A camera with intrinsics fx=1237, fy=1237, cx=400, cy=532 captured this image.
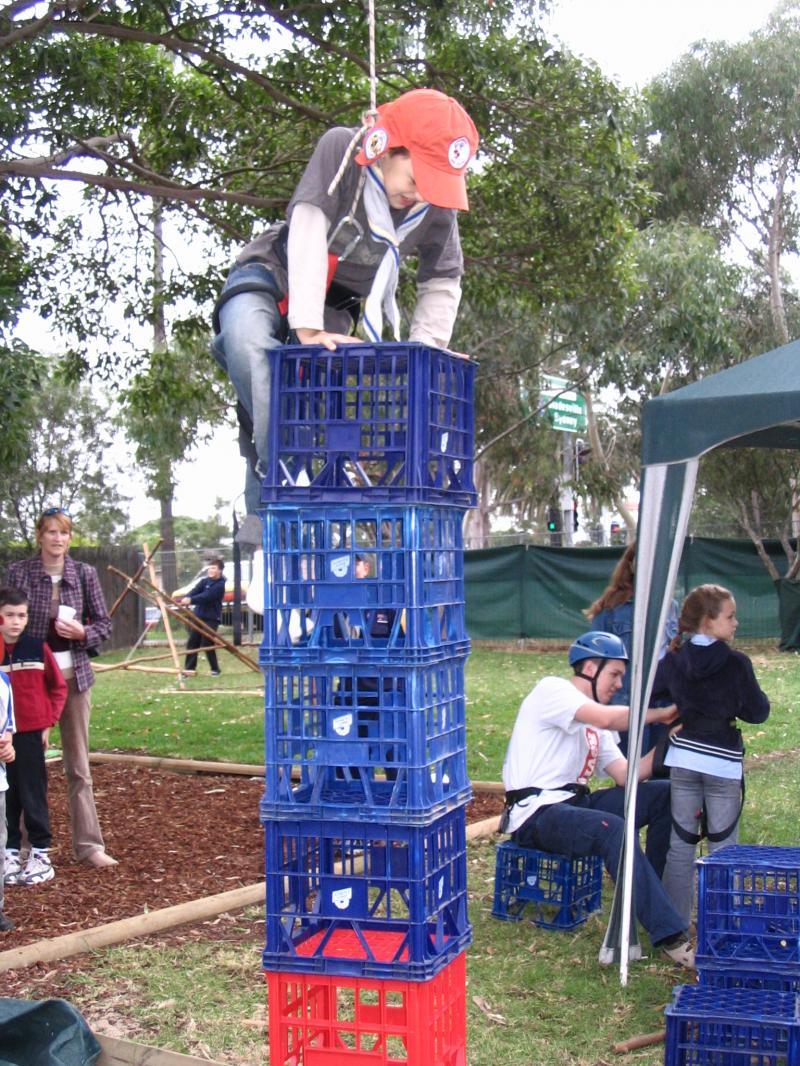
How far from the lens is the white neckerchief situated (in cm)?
377

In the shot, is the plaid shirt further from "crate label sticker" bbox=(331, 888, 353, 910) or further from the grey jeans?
"crate label sticker" bbox=(331, 888, 353, 910)

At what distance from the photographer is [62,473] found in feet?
105

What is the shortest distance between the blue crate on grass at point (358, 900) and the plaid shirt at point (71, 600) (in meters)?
3.42

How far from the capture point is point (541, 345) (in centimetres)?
2384

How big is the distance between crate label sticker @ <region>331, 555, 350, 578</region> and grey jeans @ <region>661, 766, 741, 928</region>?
2.56m

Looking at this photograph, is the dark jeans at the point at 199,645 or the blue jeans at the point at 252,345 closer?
the blue jeans at the point at 252,345

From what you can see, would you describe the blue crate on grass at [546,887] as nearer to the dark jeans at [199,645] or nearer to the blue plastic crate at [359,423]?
the blue plastic crate at [359,423]

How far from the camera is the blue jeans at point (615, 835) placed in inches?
202

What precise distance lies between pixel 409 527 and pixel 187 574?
2672cm

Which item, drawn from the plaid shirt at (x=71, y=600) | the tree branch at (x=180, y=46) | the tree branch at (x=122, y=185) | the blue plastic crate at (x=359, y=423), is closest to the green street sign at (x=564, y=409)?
the tree branch at (x=180, y=46)

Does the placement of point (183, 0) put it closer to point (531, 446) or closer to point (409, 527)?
point (409, 527)

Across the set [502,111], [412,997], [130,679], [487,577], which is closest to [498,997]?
[412,997]

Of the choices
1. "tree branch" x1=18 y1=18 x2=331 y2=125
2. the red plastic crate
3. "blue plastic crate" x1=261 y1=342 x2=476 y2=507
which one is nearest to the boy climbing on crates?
"blue plastic crate" x1=261 y1=342 x2=476 y2=507

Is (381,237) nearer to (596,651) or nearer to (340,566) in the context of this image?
(340,566)
